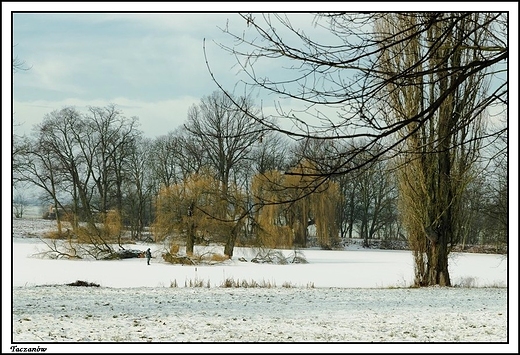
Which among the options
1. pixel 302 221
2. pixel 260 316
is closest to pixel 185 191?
pixel 302 221

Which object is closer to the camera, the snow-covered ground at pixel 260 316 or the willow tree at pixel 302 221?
the snow-covered ground at pixel 260 316

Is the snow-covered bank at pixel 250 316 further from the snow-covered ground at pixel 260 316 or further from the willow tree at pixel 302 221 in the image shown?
the willow tree at pixel 302 221

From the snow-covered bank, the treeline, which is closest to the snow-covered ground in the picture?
the snow-covered bank

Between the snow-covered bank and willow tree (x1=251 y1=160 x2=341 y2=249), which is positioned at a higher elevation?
willow tree (x1=251 y1=160 x2=341 y2=249)

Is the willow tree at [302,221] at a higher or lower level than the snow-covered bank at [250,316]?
higher

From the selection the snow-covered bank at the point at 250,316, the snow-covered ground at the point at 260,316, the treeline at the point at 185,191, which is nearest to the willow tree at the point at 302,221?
the treeline at the point at 185,191

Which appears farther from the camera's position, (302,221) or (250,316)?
(302,221)

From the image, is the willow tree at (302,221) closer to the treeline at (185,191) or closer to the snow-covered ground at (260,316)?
the treeline at (185,191)

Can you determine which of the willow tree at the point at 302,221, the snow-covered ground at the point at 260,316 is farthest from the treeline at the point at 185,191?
the snow-covered ground at the point at 260,316

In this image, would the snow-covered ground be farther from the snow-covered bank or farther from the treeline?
the treeline

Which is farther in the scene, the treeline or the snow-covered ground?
the treeline

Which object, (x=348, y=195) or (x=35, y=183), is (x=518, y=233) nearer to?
(x=35, y=183)

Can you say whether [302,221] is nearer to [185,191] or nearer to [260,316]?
[185,191]

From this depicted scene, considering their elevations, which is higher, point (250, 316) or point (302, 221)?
point (302, 221)
